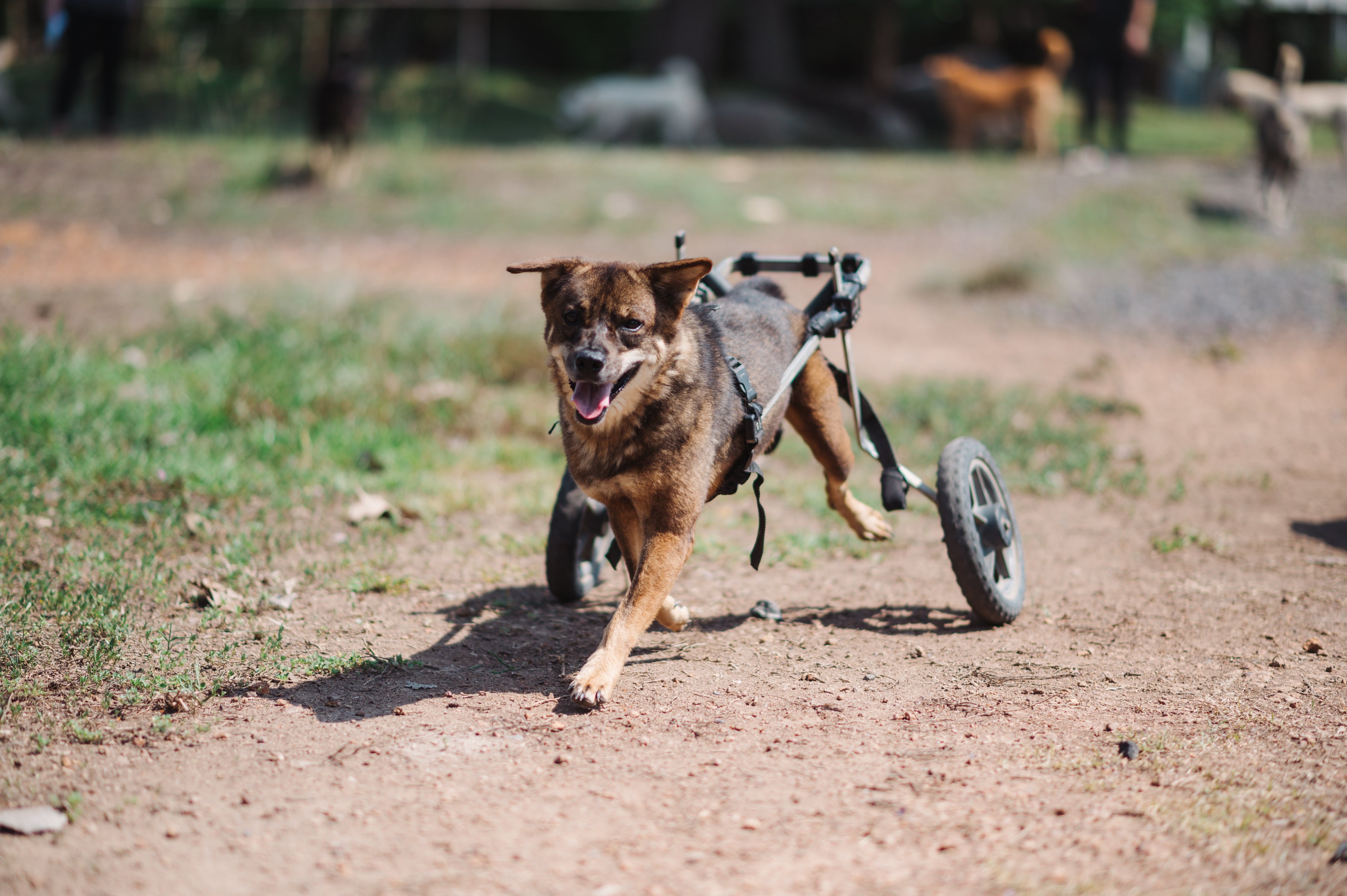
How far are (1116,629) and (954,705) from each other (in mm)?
1129

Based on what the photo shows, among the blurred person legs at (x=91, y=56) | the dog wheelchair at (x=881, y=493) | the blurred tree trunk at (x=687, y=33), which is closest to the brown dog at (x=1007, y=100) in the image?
the blurred tree trunk at (x=687, y=33)

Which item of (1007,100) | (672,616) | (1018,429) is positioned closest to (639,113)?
(1007,100)

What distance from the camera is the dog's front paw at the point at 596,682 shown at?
3826 mm

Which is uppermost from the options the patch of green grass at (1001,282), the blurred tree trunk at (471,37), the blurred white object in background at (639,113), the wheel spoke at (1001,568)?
the blurred tree trunk at (471,37)

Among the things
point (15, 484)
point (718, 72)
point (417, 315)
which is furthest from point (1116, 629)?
point (718, 72)

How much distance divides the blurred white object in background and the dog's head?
14.5 meters

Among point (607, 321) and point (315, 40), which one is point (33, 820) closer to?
point (607, 321)

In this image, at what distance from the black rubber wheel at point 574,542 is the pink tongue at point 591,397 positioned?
71cm

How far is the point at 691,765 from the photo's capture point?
3.56 m

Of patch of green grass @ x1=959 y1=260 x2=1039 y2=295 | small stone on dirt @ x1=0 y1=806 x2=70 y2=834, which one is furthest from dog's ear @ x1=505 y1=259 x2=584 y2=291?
patch of green grass @ x1=959 y1=260 x2=1039 y2=295

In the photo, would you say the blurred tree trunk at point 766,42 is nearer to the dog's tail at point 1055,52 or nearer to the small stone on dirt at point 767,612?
the dog's tail at point 1055,52

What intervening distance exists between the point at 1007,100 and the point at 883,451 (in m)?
14.4

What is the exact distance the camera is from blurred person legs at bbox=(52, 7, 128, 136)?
42.4 feet

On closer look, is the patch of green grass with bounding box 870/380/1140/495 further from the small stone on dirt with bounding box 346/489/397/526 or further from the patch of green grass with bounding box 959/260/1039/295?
the small stone on dirt with bounding box 346/489/397/526
